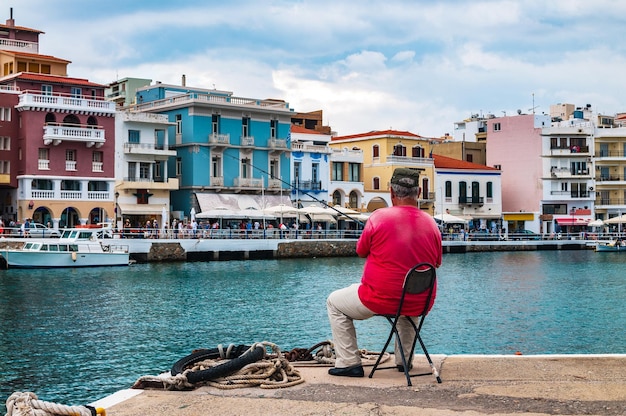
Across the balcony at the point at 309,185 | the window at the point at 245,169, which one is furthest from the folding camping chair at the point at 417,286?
the balcony at the point at 309,185

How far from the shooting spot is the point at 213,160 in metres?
59.7

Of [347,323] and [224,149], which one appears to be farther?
[224,149]

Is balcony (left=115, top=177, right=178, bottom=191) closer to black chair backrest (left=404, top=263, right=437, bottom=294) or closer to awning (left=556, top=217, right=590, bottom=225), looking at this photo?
awning (left=556, top=217, right=590, bottom=225)

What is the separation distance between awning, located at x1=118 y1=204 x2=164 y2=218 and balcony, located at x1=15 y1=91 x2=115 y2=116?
226 inches

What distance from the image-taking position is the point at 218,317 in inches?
970

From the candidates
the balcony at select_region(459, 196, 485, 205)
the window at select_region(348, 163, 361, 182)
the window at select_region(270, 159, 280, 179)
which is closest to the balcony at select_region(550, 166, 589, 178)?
the balcony at select_region(459, 196, 485, 205)

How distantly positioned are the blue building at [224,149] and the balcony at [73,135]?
5.91 metres

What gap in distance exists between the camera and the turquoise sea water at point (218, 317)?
16859 millimetres

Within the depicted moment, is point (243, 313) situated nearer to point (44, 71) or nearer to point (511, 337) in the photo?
point (511, 337)

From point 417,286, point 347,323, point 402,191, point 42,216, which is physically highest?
point 42,216

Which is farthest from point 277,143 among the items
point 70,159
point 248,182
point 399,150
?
point 70,159

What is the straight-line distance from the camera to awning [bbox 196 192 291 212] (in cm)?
5788

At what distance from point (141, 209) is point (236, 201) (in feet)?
21.7

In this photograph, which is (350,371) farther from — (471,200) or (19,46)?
(471,200)
